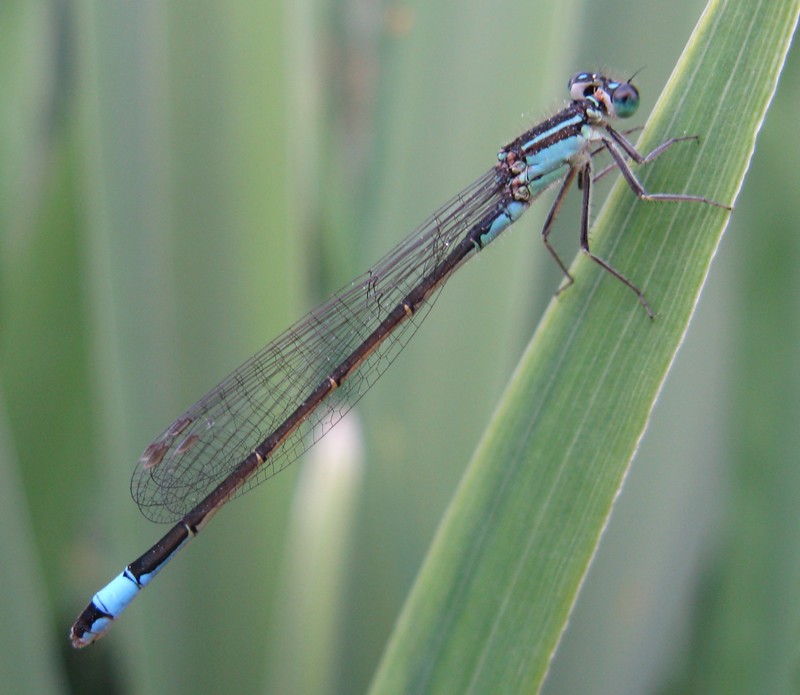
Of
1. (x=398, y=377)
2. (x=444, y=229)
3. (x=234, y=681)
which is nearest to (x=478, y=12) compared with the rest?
(x=444, y=229)

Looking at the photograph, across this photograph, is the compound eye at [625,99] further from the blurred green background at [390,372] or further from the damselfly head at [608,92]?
the blurred green background at [390,372]

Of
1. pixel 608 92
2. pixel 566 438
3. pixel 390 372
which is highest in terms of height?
pixel 608 92

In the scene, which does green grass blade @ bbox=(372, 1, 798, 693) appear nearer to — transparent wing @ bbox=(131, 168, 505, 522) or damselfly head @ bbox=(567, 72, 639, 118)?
damselfly head @ bbox=(567, 72, 639, 118)

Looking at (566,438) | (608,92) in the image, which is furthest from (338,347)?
Result: (566,438)

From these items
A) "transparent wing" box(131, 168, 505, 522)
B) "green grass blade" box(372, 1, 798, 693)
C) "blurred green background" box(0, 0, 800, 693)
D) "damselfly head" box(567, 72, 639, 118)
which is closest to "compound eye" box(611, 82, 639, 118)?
"damselfly head" box(567, 72, 639, 118)

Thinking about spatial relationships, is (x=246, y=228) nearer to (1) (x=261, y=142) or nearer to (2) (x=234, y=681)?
(1) (x=261, y=142)

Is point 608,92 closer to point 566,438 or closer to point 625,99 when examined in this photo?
point 625,99

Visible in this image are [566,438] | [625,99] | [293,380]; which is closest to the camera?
[566,438]
